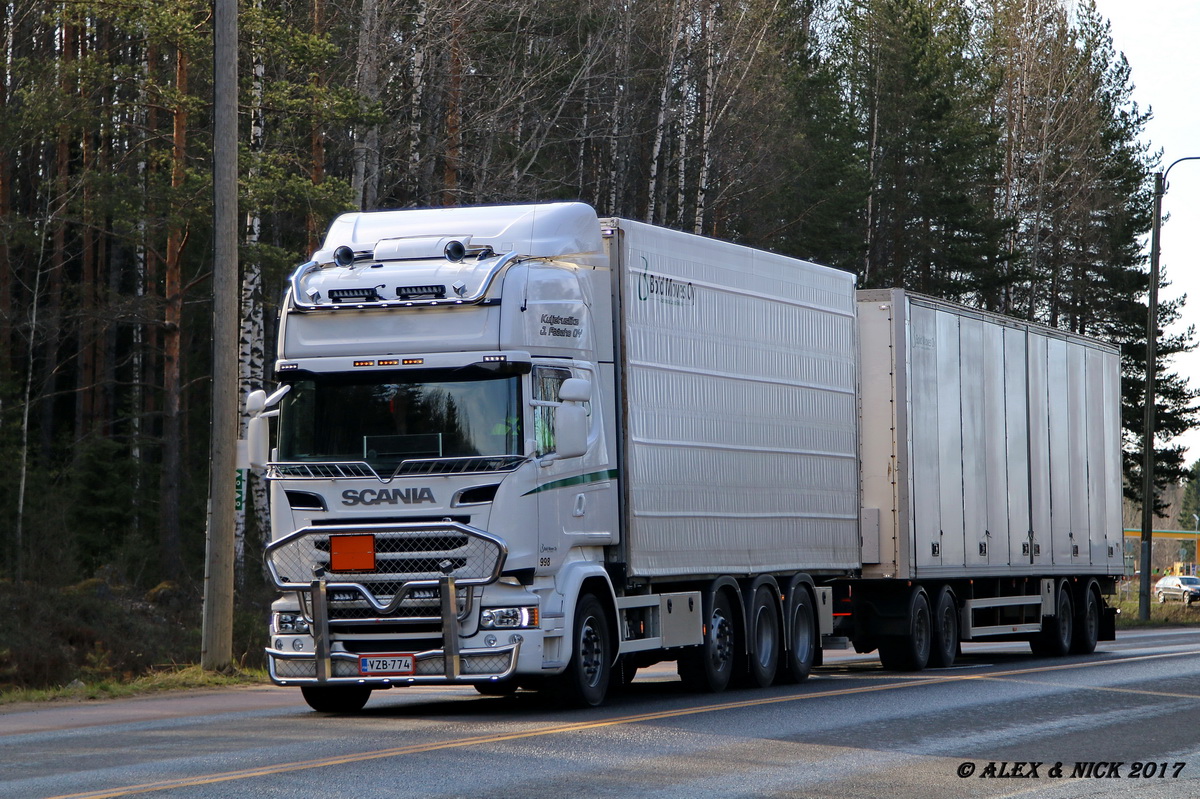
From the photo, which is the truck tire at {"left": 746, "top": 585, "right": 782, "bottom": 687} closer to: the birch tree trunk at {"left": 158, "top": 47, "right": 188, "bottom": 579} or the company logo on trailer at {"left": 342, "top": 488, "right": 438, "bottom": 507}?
the company logo on trailer at {"left": 342, "top": 488, "right": 438, "bottom": 507}

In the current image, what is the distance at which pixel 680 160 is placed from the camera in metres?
39.2

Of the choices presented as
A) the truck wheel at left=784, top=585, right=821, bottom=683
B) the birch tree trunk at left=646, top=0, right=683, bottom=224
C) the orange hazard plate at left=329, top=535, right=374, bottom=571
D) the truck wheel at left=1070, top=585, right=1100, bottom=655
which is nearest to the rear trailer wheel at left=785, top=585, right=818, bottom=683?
the truck wheel at left=784, top=585, right=821, bottom=683

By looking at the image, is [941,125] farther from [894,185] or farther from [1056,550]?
[1056,550]

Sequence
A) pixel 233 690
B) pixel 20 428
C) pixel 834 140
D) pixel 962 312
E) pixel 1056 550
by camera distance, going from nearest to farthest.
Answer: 1. pixel 233 690
2. pixel 962 312
3. pixel 1056 550
4. pixel 20 428
5. pixel 834 140

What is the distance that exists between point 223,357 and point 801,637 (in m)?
6.95

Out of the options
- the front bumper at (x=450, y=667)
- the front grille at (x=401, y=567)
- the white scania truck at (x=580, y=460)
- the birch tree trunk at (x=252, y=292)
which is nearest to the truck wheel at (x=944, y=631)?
the white scania truck at (x=580, y=460)

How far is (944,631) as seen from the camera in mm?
20609

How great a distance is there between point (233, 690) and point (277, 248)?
1216 cm

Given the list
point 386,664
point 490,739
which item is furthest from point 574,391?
point 490,739

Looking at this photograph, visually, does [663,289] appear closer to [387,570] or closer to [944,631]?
[387,570]

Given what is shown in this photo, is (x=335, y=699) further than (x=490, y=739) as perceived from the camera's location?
Yes

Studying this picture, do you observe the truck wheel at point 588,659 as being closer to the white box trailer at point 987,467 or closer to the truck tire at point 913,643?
the white box trailer at point 987,467

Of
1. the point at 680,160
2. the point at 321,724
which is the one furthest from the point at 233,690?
the point at 680,160

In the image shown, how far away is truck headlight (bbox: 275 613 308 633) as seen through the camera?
13.4 m
